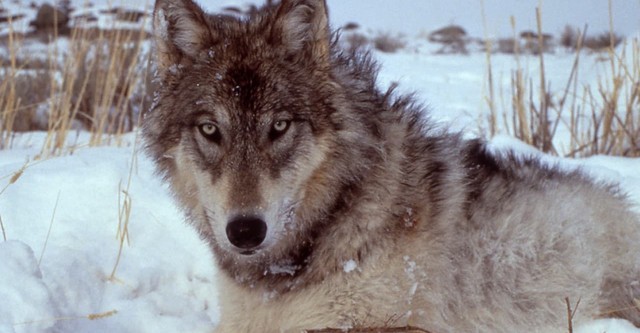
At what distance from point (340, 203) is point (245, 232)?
0.52 meters

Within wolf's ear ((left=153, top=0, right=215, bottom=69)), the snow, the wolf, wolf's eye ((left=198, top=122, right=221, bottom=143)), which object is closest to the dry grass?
the snow

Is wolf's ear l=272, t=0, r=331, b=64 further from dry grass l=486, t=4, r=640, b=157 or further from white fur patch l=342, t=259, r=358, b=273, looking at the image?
dry grass l=486, t=4, r=640, b=157

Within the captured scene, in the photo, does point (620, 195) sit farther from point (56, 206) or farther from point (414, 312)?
point (56, 206)

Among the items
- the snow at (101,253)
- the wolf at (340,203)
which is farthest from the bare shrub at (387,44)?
the wolf at (340,203)

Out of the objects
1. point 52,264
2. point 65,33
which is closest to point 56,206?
point 52,264

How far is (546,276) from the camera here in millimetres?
2672

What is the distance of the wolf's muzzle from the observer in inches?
87.4

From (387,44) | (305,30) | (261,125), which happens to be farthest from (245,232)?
(387,44)

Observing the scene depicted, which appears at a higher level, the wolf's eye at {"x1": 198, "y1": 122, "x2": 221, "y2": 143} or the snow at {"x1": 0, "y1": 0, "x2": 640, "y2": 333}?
the wolf's eye at {"x1": 198, "y1": 122, "x2": 221, "y2": 143}

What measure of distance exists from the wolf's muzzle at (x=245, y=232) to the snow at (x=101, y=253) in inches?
16.2

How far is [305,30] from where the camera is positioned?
261 centimetres

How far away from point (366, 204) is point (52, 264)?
4.96 feet

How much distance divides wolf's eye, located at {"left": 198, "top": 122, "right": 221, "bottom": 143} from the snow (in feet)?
1.88

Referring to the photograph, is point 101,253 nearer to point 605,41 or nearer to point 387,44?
point 605,41
